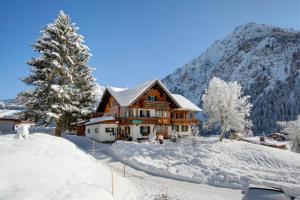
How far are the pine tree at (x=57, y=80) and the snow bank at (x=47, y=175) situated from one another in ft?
64.2

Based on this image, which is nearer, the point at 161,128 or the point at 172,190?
the point at 172,190

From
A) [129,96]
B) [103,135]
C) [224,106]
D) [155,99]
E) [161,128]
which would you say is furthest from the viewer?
[155,99]

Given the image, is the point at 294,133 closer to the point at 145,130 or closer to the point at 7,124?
the point at 145,130

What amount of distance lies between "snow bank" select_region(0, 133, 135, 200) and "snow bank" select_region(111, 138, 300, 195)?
899 centimetres

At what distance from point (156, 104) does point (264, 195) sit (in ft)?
129

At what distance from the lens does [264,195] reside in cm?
1205

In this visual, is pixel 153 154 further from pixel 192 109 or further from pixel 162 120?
pixel 192 109

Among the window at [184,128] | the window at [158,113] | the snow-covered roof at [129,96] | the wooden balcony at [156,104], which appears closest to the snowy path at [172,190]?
the snow-covered roof at [129,96]

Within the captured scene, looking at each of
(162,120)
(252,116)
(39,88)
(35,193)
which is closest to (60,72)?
(39,88)

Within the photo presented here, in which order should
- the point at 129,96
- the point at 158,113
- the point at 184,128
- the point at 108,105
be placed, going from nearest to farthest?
the point at 129,96
the point at 158,113
the point at 108,105
the point at 184,128

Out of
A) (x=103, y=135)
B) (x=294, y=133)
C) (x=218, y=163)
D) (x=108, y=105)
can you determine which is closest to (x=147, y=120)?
(x=103, y=135)

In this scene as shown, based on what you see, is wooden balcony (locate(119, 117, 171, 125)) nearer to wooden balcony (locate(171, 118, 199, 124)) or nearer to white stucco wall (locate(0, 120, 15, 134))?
wooden balcony (locate(171, 118, 199, 124))

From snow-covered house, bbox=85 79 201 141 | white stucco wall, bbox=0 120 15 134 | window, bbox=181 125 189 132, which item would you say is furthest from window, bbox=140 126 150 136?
white stucco wall, bbox=0 120 15 134

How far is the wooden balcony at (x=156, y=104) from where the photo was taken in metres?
49.7
